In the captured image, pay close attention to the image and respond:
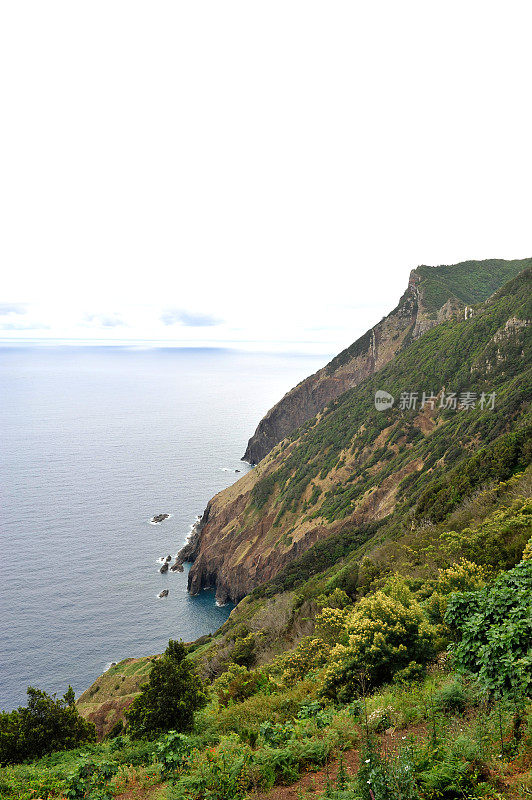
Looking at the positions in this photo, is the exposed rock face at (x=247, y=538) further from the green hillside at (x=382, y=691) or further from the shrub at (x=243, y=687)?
the shrub at (x=243, y=687)

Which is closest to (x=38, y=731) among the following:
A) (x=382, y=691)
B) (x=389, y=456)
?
(x=382, y=691)

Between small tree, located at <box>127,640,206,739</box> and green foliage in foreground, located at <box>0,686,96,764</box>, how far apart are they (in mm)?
2485

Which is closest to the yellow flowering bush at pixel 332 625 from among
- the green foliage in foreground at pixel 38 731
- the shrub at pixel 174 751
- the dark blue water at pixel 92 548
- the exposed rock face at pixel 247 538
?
the shrub at pixel 174 751

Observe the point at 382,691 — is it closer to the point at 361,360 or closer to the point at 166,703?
the point at 166,703

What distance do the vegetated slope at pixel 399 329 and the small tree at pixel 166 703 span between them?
7945 cm

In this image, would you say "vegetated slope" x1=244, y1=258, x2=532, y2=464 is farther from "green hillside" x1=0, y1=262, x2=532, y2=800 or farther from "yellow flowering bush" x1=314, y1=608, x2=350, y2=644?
"yellow flowering bush" x1=314, y1=608, x2=350, y2=644

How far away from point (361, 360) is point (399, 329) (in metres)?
12.3

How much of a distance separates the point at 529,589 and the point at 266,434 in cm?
11576

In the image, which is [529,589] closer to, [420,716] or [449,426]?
[420,716]

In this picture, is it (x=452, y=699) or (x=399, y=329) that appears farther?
(x=399, y=329)

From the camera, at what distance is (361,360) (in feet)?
339

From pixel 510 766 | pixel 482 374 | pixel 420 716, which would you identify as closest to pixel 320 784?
pixel 420 716

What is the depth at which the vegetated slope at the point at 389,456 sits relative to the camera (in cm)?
3844

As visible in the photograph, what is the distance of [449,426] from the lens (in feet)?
167
